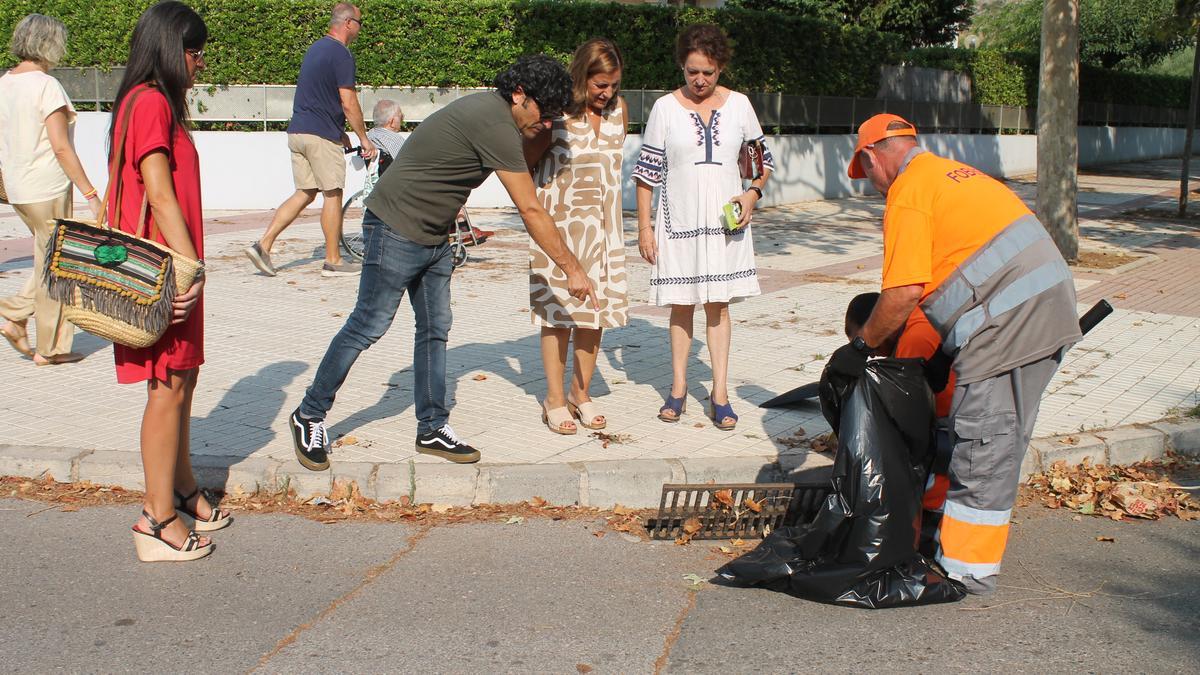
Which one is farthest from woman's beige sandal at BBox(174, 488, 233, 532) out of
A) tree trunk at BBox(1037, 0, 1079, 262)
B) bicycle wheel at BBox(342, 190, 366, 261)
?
tree trunk at BBox(1037, 0, 1079, 262)

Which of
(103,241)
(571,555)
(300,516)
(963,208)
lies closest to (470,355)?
(300,516)

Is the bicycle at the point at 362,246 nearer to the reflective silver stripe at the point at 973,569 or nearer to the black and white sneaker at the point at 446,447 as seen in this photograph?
the black and white sneaker at the point at 446,447

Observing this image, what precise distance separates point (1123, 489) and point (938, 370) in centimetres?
159

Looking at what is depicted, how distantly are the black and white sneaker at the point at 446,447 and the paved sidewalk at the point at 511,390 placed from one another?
0.06 meters

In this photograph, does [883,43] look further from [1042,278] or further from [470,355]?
[1042,278]

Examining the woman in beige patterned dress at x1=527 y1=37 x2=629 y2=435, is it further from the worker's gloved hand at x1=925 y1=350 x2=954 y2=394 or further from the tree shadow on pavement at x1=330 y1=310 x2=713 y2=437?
the worker's gloved hand at x1=925 y1=350 x2=954 y2=394

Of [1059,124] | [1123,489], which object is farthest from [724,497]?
[1059,124]

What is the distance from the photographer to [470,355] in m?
7.59

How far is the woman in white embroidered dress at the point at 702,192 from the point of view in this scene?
18.9ft

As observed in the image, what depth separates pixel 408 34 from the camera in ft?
54.7

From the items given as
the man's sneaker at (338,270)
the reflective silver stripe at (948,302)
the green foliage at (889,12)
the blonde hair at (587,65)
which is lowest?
the man's sneaker at (338,270)

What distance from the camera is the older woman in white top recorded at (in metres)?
6.73

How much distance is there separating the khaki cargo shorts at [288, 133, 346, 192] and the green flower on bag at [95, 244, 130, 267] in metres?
6.42

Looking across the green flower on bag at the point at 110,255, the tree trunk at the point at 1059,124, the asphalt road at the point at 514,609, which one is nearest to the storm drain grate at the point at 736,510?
the asphalt road at the point at 514,609
